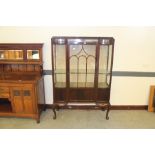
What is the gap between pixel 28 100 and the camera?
2961 millimetres

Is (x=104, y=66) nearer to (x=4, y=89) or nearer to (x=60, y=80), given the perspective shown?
(x=60, y=80)

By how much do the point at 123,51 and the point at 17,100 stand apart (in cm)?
210

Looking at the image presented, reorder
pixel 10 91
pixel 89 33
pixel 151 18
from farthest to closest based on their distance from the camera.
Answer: pixel 89 33
pixel 10 91
pixel 151 18

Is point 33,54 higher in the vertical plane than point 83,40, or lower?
lower

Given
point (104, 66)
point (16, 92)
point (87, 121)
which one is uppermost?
point (104, 66)

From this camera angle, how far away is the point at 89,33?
314 centimetres

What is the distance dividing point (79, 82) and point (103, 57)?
25.3 inches

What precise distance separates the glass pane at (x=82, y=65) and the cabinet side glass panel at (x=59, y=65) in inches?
5.7

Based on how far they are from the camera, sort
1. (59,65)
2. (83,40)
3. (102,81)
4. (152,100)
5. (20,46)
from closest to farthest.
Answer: (83,40)
(20,46)
(59,65)
(102,81)
(152,100)

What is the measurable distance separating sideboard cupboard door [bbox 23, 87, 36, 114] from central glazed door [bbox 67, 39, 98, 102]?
0.68m

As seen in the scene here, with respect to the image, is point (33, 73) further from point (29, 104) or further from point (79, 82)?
point (79, 82)

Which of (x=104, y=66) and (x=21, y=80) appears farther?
(x=104, y=66)

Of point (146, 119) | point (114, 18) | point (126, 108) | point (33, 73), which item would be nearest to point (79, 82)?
point (33, 73)

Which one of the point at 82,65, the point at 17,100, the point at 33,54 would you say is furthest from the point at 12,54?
the point at 82,65
